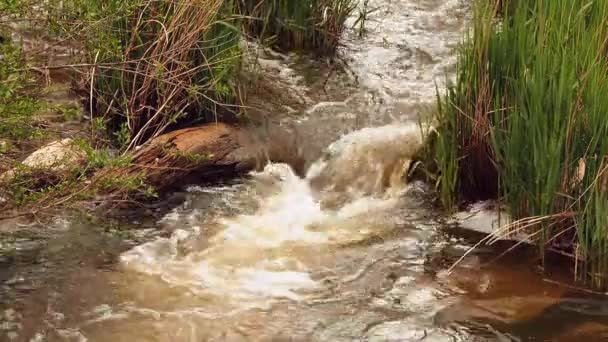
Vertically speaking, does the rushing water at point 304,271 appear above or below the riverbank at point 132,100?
below

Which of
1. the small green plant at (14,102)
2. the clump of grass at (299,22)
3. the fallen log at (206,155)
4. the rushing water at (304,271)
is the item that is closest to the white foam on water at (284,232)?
the rushing water at (304,271)

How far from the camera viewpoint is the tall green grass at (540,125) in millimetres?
3600

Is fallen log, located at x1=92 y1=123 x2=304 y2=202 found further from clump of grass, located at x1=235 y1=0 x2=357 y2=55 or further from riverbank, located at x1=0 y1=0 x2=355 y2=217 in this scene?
clump of grass, located at x1=235 y1=0 x2=357 y2=55

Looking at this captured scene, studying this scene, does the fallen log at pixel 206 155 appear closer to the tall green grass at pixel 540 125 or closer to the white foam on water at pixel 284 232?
the white foam on water at pixel 284 232

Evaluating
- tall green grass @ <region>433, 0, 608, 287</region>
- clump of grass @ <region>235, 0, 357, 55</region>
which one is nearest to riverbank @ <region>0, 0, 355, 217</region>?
clump of grass @ <region>235, 0, 357, 55</region>

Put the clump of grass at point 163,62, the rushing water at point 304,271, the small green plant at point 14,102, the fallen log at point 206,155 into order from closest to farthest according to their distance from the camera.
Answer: the small green plant at point 14,102, the rushing water at point 304,271, the fallen log at point 206,155, the clump of grass at point 163,62

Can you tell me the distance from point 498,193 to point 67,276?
2206 mm

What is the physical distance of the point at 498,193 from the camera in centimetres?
419

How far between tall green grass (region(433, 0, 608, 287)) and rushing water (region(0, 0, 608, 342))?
25 cm

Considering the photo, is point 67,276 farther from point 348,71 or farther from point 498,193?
point 348,71

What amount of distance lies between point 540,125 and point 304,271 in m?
1.32

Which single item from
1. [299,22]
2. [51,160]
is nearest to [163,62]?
[51,160]

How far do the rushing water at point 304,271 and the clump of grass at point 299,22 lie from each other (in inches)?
41.8

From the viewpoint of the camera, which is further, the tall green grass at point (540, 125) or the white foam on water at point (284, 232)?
the white foam on water at point (284, 232)
